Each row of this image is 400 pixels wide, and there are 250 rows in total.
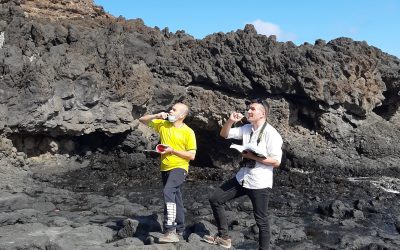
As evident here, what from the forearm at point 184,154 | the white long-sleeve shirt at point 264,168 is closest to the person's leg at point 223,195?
the white long-sleeve shirt at point 264,168

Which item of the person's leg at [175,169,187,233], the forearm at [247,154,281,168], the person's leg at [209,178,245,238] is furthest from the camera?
the person's leg at [175,169,187,233]

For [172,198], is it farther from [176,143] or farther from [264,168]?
[264,168]

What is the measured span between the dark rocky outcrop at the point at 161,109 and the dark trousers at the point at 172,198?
0.39 meters

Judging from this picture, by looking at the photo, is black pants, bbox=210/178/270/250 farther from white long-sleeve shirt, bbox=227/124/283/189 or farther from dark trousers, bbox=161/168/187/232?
dark trousers, bbox=161/168/187/232

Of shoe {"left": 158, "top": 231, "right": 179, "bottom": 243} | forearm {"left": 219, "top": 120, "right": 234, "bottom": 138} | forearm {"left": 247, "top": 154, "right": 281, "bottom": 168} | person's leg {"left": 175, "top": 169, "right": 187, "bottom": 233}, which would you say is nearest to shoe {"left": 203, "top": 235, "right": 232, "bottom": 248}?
person's leg {"left": 175, "top": 169, "right": 187, "bottom": 233}

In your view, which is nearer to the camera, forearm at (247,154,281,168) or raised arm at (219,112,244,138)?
forearm at (247,154,281,168)

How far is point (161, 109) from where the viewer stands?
1523 centimetres

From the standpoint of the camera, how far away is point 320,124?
17250 millimetres

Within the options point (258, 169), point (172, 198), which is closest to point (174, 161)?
point (172, 198)

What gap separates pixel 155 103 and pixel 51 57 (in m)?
3.90

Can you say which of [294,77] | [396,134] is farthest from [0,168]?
[396,134]

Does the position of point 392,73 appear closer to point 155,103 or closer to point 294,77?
point 294,77

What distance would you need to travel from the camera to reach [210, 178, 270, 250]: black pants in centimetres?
559

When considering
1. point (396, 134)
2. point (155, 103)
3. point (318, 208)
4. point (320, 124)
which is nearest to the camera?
point (318, 208)
